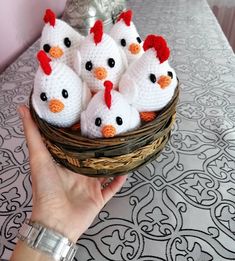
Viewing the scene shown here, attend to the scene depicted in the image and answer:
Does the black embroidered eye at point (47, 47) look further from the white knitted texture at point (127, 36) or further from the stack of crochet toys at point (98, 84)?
the white knitted texture at point (127, 36)

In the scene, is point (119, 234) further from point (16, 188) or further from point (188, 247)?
point (16, 188)

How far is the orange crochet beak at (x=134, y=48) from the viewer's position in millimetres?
448

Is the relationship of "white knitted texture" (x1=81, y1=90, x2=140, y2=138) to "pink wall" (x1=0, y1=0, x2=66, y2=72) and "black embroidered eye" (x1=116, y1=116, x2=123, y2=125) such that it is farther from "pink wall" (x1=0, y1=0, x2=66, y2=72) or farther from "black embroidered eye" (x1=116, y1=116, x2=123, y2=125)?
"pink wall" (x1=0, y1=0, x2=66, y2=72)

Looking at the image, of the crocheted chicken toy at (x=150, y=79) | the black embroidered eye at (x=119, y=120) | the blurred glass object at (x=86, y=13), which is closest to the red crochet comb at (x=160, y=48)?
the crocheted chicken toy at (x=150, y=79)

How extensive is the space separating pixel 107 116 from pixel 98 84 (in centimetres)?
7

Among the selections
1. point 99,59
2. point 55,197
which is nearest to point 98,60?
point 99,59

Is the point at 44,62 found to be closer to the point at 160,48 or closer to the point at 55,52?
the point at 55,52

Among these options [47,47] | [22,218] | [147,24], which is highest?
[147,24]

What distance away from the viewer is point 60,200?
1.40 ft

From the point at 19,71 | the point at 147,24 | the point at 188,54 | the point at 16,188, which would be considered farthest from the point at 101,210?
the point at 147,24

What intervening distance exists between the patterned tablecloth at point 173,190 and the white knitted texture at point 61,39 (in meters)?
0.24

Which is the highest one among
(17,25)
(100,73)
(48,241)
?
(100,73)

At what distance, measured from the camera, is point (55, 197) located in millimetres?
425

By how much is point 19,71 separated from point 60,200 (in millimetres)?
565
